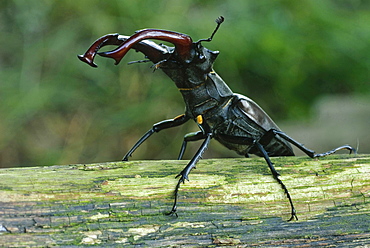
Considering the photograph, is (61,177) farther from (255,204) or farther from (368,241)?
(368,241)

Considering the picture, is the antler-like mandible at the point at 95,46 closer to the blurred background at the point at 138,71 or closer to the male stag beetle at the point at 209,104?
the male stag beetle at the point at 209,104

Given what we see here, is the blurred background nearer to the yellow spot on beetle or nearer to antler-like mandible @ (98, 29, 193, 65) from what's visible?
the yellow spot on beetle

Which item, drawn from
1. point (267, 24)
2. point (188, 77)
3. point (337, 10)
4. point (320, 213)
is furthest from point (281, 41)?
point (320, 213)

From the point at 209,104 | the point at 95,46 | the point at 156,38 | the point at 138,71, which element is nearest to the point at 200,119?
the point at 209,104

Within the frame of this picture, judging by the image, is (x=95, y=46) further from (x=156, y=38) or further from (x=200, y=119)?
(x=200, y=119)

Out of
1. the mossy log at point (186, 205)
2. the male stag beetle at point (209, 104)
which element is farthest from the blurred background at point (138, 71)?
the mossy log at point (186, 205)

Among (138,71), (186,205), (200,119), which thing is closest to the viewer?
(186,205)

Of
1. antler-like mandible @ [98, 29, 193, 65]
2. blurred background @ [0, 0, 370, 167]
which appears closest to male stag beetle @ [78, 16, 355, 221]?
antler-like mandible @ [98, 29, 193, 65]
